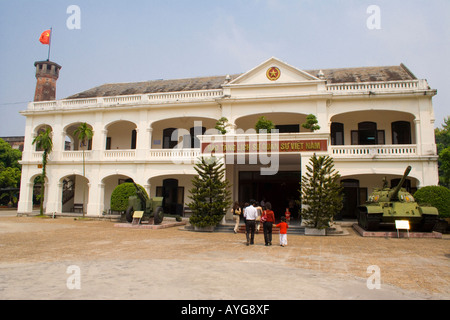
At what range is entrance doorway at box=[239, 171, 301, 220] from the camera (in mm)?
20188

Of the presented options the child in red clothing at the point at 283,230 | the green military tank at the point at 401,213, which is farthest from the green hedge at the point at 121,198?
the green military tank at the point at 401,213

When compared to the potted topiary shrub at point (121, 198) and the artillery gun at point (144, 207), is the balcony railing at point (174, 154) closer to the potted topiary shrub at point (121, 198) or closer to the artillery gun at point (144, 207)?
the potted topiary shrub at point (121, 198)

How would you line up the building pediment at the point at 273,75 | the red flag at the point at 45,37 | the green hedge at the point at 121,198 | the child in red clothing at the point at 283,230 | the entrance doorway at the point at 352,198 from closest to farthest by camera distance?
the child in red clothing at the point at 283,230 < the green hedge at the point at 121,198 < the building pediment at the point at 273,75 < the entrance doorway at the point at 352,198 < the red flag at the point at 45,37

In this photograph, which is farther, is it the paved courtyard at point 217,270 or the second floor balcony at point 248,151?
the second floor balcony at point 248,151

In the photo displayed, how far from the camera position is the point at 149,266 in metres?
6.93

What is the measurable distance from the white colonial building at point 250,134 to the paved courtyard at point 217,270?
6.63 meters

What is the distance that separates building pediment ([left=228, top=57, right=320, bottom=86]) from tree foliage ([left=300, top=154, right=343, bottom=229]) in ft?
20.7

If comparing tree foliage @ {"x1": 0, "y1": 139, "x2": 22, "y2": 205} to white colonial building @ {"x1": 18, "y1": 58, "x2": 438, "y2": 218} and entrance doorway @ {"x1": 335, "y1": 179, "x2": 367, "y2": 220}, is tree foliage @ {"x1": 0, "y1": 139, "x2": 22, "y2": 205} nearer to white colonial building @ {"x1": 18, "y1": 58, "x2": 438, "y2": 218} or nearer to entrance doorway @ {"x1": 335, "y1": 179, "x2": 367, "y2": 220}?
white colonial building @ {"x1": 18, "y1": 58, "x2": 438, "y2": 218}

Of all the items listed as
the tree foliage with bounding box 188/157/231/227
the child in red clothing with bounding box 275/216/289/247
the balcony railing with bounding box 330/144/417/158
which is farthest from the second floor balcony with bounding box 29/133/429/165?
the child in red clothing with bounding box 275/216/289/247

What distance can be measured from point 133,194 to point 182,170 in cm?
334

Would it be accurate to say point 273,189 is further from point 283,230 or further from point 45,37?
point 45,37

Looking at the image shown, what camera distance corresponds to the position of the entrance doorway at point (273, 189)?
795 inches

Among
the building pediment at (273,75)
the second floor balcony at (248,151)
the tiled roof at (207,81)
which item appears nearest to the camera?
the second floor balcony at (248,151)
